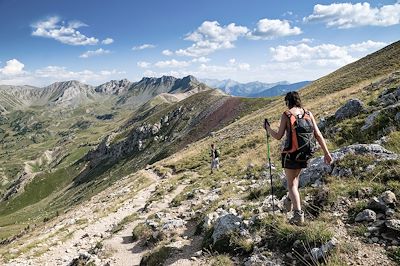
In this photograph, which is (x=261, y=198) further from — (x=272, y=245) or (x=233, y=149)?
(x=233, y=149)

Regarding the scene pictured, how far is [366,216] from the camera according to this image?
326 inches

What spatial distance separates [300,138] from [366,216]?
2.45 metres

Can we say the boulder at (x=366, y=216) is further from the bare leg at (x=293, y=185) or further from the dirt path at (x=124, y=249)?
the dirt path at (x=124, y=249)

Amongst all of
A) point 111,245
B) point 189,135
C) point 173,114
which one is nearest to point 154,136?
point 173,114

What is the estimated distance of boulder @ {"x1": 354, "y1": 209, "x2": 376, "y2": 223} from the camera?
8.17m

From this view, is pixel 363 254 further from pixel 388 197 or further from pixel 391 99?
pixel 391 99

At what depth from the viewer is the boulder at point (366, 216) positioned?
8172 mm

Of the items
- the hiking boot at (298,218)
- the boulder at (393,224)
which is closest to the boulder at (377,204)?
the boulder at (393,224)

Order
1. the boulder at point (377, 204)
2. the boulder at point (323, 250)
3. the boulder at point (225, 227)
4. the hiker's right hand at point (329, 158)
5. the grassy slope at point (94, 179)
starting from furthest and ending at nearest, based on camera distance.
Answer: the grassy slope at point (94, 179), the boulder at point (225, 227), the hiker's right hand at point (329, 158), the boulder at point (377, 204), the boulder at point (323, 250)

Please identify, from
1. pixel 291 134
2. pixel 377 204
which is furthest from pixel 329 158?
pixel 377 204

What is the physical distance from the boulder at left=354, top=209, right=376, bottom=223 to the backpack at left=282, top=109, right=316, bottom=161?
187 cm

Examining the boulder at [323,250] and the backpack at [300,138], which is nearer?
the boulder at [323,250]

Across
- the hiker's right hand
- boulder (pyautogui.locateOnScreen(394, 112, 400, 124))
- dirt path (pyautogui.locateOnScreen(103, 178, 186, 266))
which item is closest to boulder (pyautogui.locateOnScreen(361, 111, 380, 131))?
boulder (pyautogui.locateOnScreen(394, 112, 400, 124))

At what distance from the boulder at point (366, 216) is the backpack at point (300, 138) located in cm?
187
